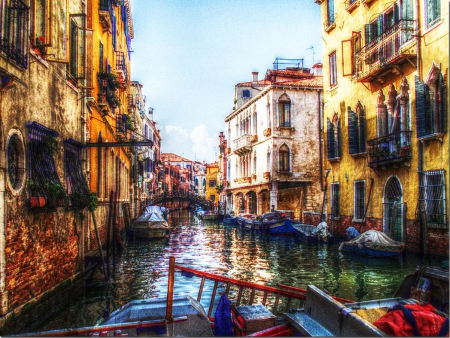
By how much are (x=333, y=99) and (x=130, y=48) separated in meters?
13.3

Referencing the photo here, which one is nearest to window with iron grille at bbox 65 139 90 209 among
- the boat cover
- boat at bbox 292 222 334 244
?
the boat cover

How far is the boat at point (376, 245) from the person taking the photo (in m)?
13.6

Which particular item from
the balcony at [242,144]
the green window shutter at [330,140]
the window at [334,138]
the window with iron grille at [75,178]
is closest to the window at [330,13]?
the window at [334,138]

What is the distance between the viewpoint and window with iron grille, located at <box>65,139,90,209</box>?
8.91 m

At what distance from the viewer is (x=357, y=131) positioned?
17.7 meters

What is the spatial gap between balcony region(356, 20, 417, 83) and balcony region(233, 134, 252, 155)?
1574 centimetres

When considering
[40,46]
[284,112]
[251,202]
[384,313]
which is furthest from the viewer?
[251,202]

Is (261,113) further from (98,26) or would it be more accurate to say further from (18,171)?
(18,171)

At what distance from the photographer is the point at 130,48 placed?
27.1m

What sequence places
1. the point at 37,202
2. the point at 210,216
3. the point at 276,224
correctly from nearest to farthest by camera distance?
1. the point at 37,202
2. the point at 276,224
3. the point at 210,216

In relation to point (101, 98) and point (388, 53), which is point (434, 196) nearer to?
point (388, 53)

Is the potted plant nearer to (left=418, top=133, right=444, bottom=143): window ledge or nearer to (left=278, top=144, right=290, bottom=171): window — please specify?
(left=418, top=133, right=444, bottom=143): window ledge

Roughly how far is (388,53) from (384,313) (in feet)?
38.8

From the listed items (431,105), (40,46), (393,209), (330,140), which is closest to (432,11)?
(431,105)
